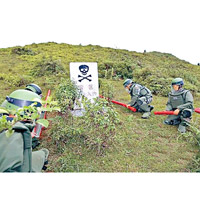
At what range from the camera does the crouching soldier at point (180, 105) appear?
447 centimetres

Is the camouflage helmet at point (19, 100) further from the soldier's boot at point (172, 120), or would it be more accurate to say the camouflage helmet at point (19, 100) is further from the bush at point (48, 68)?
the bush at point (48, 68)

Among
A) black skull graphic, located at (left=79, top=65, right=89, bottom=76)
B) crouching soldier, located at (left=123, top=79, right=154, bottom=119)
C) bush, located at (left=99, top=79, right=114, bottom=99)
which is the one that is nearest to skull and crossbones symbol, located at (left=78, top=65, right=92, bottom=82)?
black skull graphic, located at (left=79, top=65, right=89, bottom=76)

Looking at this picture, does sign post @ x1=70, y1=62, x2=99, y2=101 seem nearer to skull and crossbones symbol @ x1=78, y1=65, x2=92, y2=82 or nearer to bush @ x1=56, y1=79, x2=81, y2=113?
skull and crossbones symbol @ x1=78, y1=65, x2=92, y2=82

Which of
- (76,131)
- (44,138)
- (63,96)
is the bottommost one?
(44,138)

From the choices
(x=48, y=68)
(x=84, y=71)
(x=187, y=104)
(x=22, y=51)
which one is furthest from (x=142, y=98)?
(x=22, y=51)

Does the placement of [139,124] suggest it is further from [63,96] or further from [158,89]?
[158,89]

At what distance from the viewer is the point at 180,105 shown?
4.56 m

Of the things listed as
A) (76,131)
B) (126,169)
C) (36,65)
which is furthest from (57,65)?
(126,169)

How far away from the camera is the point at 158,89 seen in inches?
301

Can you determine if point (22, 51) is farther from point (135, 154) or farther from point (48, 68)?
point (135, 154)

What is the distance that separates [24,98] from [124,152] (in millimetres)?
1524

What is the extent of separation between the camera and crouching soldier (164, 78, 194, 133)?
4469 mm

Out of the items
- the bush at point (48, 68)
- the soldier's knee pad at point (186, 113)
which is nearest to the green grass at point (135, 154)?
the soldier's knee pad at point (186, 113)

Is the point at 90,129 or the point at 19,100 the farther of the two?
the point at 90,129
